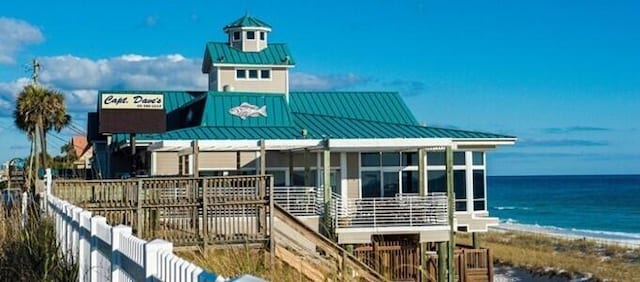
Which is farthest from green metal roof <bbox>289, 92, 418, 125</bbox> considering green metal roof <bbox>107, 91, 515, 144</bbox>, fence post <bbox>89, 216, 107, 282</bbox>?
fence post <bbox>89, 216, 107, 282</bbox>

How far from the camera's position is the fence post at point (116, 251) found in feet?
21.0

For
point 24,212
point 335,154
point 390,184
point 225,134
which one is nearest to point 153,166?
point 225,134

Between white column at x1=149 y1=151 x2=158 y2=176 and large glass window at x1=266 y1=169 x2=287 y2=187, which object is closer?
white column at x1=149 y1=151 x2=158 y2=176

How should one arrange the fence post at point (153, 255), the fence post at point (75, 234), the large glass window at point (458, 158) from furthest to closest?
the large glass window at point (458, 158), the fence post at point (75, 234), the fence post at point (153, 255)

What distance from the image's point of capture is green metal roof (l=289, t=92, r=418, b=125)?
31.5 metres

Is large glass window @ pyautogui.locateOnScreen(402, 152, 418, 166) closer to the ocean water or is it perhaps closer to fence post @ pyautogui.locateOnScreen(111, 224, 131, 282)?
fence post @ pyautogui.locateOnScreen(111, 224, 131, 282)

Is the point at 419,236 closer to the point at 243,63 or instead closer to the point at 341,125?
the point at 341,125

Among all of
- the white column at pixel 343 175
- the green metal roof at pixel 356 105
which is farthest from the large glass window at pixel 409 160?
the green metal roof at pixel 356 105

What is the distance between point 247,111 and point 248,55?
5708 millimetres

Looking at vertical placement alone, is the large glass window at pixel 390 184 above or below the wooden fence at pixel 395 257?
above

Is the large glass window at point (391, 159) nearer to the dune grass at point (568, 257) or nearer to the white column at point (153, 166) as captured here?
the white column at point (153, 166)

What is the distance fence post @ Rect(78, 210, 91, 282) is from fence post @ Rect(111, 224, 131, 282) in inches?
52.5

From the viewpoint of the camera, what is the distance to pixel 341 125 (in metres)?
27.8

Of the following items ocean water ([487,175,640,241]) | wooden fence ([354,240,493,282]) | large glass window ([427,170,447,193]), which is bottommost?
ocean water ([487,175,640,241])
